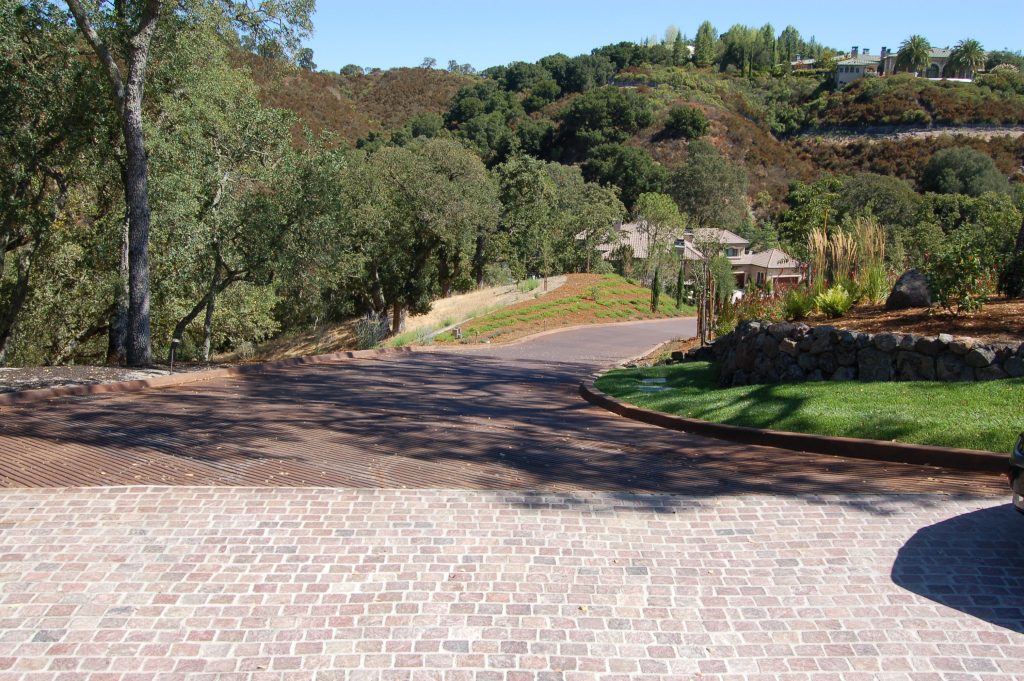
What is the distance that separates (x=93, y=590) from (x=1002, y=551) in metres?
5.47

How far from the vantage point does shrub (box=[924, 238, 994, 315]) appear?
10.0m

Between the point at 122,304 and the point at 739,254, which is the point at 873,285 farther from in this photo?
the point at 739,254

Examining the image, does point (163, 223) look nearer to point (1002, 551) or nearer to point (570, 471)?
point (570, 471)

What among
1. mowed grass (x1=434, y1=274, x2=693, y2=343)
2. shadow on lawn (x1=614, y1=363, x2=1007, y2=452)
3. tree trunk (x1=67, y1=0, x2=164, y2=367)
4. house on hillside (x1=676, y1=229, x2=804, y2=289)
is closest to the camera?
shadow on lawn (x1=614, y1=363, x2=1007, y2=452)

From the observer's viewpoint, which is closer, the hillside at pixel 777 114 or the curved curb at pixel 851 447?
the curved curb at pixel 851 447

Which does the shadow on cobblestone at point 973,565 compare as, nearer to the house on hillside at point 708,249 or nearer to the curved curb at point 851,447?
the curved curb at point 851,447

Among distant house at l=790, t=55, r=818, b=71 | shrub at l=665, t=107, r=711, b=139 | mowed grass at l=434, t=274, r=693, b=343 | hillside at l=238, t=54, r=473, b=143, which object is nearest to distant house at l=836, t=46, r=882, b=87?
distant house at l=790, t=55, r=818, b=71

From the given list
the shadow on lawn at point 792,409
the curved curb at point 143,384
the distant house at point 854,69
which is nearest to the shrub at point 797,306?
the shadow on lawn at point 792,409

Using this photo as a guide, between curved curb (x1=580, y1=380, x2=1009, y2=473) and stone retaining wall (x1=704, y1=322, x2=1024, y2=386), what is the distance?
1.93m

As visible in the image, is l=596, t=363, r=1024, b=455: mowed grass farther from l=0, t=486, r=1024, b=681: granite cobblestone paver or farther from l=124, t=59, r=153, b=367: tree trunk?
l=124, t=59, r=153, b=367: tree trunk

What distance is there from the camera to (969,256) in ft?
32.7

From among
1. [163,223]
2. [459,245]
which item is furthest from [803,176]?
[163,223]

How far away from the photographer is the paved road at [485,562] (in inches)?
154

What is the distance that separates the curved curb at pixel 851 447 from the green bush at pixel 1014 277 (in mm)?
5658
